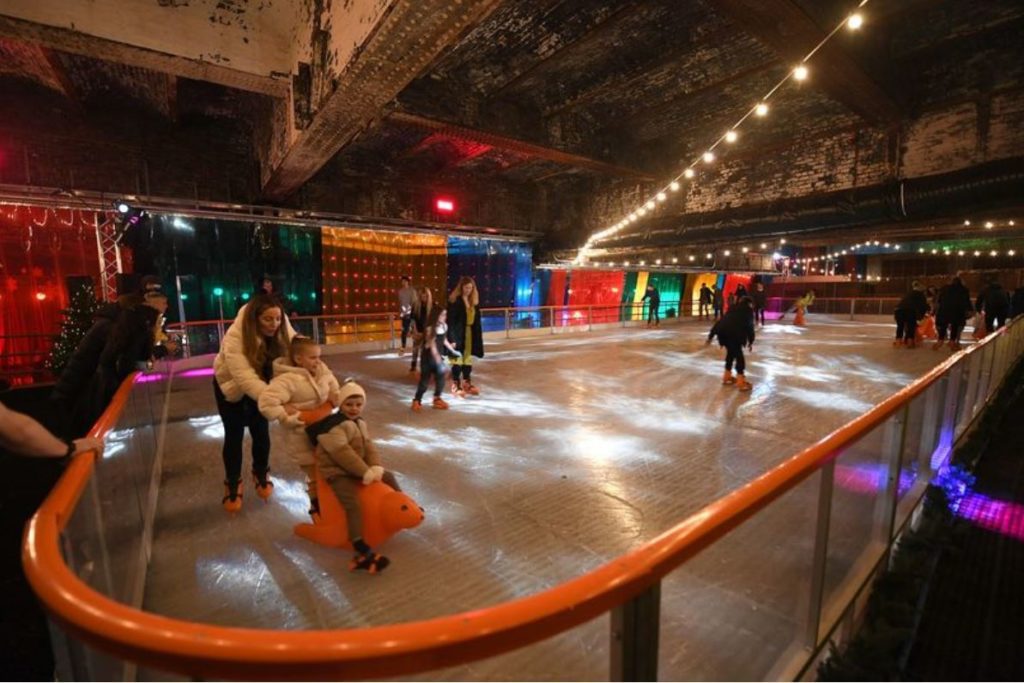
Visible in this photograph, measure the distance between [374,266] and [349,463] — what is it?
1029 centimetres

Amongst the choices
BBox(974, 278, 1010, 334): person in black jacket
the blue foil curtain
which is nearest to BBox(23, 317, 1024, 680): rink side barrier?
BBox(974, 278, 1010, 334): person in black jacket

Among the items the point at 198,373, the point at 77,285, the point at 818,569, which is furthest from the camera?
the point at 198,373

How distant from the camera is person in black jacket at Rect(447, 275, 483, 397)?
5.72 m

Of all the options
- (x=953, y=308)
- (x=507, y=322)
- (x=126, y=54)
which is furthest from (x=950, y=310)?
(x=126, y=54)

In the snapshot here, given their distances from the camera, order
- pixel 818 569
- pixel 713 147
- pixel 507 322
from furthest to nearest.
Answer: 1. pixel 507 322
2. pixel 713 147
3. pixel 818 569

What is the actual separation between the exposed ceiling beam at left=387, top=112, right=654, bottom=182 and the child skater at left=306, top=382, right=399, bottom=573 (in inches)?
158

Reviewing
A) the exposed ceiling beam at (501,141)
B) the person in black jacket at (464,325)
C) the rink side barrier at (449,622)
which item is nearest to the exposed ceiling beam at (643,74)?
the exposed ceiling beam at (501,141)

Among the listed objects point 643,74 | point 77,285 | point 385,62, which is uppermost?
point 643,74

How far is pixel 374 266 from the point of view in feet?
39.3

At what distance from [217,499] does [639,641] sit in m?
3.36

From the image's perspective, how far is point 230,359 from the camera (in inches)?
112

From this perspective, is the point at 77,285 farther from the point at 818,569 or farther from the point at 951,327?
the point at 951,327

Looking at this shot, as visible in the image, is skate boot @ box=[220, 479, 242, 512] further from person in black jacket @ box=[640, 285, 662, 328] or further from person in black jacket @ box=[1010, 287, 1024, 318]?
person in black jacket @ box=[640, 285, 662, 328]

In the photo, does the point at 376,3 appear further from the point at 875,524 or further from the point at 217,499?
the point at 875,524
